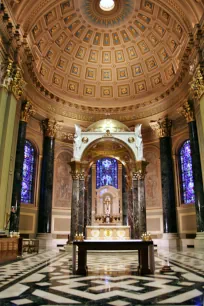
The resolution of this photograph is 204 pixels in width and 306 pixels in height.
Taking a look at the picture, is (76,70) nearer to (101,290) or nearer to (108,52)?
(108,52)

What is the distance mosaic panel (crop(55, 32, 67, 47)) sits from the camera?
2021 cm

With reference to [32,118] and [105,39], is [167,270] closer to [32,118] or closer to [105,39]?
[32,118]

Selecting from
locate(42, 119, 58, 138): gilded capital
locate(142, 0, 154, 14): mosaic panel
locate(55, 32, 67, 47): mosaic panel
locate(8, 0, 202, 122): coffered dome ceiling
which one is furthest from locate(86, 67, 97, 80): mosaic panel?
locate(142, 0, 154, 14): mosaic panel

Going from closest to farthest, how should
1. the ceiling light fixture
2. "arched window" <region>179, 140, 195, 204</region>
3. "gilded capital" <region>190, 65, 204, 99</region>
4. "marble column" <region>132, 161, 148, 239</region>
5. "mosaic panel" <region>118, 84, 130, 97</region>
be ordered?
"marble column" <region>132, 161, 148, 239</region>
"gilded capital" <region>190, 65, 204, 99</region>
"arched window" <region>179, 140, 195, 204</region>
the ceiling light fixture
"mosaic panel" <region>118, 84, 130, 97</region>

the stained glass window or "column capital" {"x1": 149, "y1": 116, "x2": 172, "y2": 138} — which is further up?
"column capital" {"x1": 149, "y1": 116, "x2": 172, "y2": 138}

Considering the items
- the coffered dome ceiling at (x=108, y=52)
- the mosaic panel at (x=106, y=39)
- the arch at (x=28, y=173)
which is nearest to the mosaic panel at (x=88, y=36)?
the coffered dome ceiling at (x=108, y=52)

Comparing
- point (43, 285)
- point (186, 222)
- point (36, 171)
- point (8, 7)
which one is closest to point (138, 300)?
point (43, 285)

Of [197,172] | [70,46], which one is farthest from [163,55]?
[197,172]

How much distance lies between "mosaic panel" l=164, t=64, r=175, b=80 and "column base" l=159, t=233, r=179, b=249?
11.9 meters

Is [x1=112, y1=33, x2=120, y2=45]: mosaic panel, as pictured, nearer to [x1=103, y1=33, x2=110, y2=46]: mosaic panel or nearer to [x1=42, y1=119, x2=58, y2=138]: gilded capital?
[x1=103, y1=33, x2=110, y2=46]: mosaic panel

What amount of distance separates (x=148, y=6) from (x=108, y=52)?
16.1 ft

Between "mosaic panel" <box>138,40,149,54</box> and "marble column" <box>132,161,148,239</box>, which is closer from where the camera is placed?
"marble column" <box>132,161,148,239</box>

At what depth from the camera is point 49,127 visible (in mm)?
19609

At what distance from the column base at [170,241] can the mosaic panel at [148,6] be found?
15.7 m
